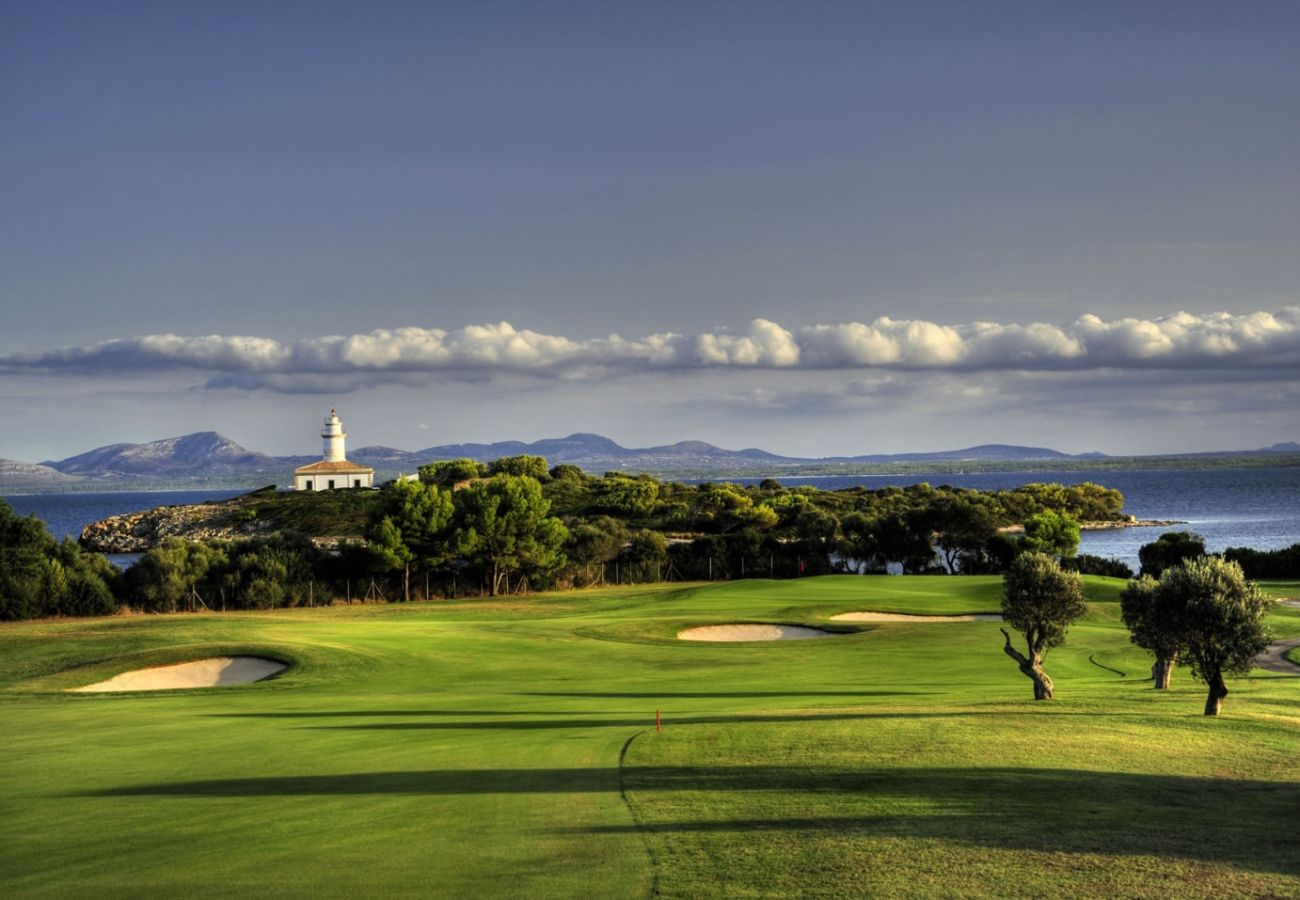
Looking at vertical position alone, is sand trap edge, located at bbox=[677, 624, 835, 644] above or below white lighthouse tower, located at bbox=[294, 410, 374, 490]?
below

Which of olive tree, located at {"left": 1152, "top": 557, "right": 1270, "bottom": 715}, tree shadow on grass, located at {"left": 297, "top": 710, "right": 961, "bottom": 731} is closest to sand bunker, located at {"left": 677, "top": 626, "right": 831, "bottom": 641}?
tree shadow on grass, located at {"left": 297, "top": 710, "right": 961, "bottom": 731}

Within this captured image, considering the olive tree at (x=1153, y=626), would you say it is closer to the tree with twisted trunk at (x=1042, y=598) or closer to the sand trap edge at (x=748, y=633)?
the tree with twisted trunk at (x=1042, y=598)

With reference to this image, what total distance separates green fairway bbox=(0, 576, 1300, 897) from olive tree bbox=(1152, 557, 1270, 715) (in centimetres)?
96

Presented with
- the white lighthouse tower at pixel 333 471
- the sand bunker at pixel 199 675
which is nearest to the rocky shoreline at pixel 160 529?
the white lighthouse tower at pixel 333 471

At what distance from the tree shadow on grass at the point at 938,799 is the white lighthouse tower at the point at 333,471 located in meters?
145

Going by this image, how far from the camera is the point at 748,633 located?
1612 inches

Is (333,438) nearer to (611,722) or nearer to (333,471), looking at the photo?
(333,471)

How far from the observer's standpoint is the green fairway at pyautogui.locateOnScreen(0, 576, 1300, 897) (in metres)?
9.75

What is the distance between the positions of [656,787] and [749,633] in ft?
92.2

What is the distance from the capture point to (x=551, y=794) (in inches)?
515

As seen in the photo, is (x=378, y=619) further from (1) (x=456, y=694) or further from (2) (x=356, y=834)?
(2) (x=356, y=834)

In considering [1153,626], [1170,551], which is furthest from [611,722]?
[1170,551]

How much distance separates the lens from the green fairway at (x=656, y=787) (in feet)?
32.0

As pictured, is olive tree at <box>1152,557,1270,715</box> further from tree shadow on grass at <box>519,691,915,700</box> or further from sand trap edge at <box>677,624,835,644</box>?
sand trap edge at <box>677,624,835,644</box>
